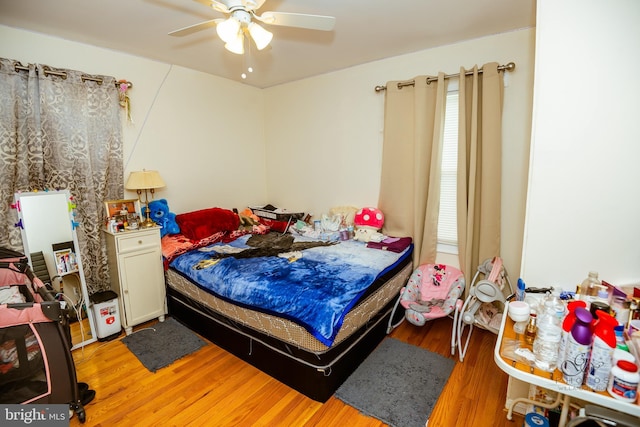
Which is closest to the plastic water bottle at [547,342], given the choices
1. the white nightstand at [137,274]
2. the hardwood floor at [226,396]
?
the hardwood floor at [226,396]

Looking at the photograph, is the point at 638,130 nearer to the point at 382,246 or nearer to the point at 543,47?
the point at 543,47

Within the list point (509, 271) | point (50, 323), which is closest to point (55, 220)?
point (50, 323)

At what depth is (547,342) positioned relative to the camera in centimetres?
118

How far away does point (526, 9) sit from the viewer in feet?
6.97

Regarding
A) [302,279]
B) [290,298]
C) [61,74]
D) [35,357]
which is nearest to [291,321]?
[290,298]

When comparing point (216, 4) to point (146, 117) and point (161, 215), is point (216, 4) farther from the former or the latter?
point (161, 215)

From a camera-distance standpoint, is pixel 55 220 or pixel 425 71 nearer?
pixel 55 220

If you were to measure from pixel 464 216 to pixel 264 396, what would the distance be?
7.20 ft

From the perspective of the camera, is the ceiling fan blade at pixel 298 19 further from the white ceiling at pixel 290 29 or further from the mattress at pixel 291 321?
the mattress at pixel 291 321

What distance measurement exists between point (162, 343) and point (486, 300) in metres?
2.57

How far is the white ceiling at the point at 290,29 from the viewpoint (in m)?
2.05

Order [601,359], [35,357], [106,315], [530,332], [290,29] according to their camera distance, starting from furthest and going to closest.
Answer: [106,315], [290,29], [35,357], [530,332], [601,359]

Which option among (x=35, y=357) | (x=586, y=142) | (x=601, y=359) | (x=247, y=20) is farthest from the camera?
(x=247, y=20)

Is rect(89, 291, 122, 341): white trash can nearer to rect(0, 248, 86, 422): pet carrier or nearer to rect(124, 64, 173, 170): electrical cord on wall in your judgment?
rect(0, 248, 86, 422): pet carrier
